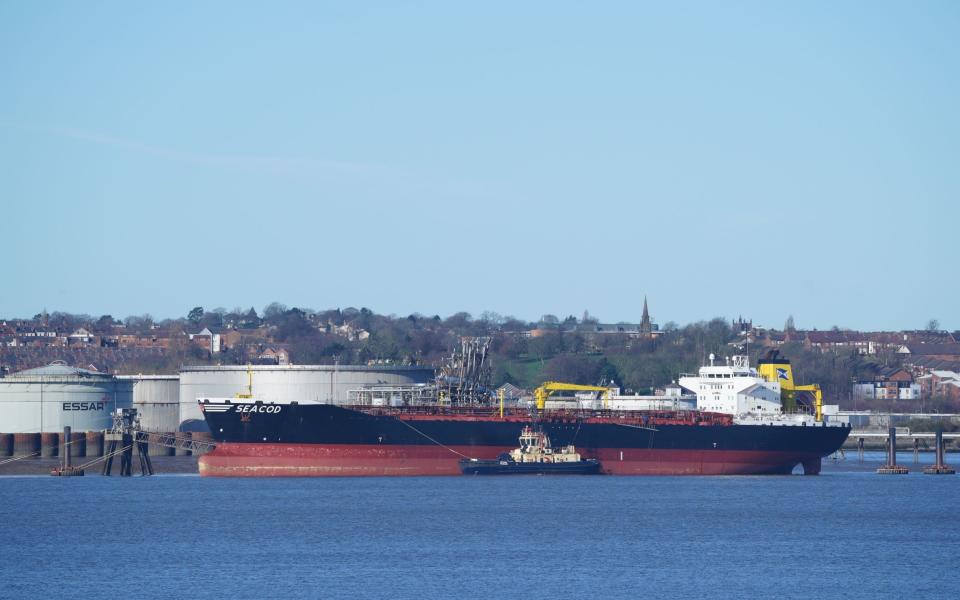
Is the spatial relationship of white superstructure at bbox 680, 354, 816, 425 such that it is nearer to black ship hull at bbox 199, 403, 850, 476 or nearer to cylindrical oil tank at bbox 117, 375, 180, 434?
black ship hull at bbox 199, 403, 850, 476

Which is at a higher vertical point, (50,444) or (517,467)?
(50,444)

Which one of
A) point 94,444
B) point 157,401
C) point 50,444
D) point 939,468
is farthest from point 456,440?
point 157,401

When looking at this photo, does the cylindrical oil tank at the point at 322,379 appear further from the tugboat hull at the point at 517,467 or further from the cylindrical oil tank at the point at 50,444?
the tugboat hull at the point at 517,467

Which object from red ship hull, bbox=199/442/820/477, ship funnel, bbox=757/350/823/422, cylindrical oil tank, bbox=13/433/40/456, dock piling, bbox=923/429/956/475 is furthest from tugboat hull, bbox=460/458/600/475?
cylindrical oil tank, bbox=13/433/40/456

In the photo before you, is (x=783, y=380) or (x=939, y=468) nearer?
(x=783, y=380)

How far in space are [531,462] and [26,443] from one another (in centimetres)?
2349

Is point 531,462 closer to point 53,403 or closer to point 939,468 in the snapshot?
point 939,468

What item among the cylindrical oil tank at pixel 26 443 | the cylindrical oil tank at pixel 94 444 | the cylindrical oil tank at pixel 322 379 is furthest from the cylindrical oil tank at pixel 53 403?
the cylindrical oil tank at pixel 322 379

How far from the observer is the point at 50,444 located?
214 ft

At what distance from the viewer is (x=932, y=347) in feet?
523

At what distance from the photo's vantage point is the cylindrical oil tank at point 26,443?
64500 millimetres

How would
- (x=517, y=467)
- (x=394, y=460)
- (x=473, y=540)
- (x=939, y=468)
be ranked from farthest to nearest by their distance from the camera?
(x=939, y=468)
(x=394, y=460)
(x=517, y=467)
(x=473, y=540)

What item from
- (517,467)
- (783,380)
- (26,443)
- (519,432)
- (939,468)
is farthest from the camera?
(26,443)

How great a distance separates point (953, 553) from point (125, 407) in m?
42.5
